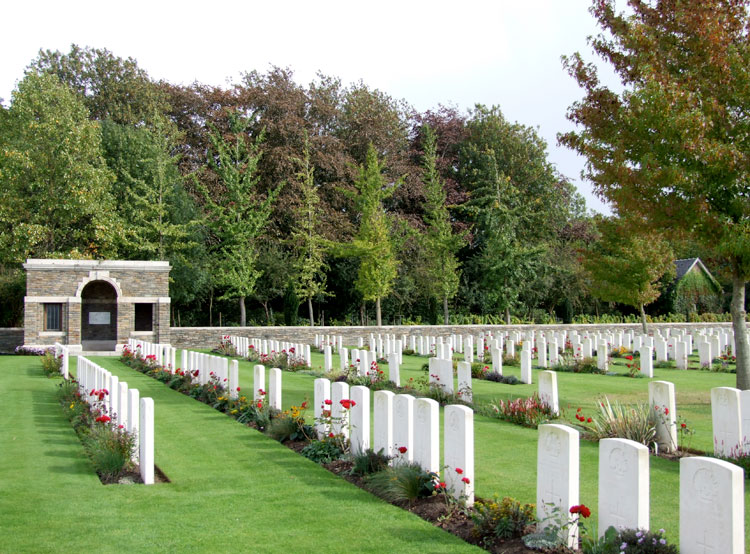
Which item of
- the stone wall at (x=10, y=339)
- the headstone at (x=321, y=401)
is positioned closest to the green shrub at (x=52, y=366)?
the stone wall at (x=10, y=339)

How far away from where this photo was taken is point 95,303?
92.7ft

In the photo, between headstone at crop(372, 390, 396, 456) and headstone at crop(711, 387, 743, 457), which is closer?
headstone at crop(372, 390, 396, 456)

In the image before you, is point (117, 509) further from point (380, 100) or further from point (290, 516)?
point (380, 100)

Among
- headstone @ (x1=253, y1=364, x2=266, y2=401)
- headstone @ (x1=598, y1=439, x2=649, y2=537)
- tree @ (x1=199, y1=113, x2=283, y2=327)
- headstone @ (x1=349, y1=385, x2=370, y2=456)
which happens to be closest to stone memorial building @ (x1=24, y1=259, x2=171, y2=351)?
tree @ (x1=199, y1=113, x2=283, y2=327)

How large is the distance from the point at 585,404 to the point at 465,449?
696 cm

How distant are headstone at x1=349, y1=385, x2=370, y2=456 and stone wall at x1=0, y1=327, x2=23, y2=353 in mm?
24568

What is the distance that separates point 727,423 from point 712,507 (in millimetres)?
4071

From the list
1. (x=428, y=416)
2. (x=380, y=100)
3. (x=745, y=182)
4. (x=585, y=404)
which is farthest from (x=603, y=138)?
(x=380, y=100)

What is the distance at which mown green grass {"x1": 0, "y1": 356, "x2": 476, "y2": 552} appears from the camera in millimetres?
5355

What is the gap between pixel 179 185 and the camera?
35.5m

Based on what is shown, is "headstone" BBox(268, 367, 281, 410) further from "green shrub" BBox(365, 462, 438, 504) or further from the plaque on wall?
the plaque on wall

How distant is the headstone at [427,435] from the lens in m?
6.35

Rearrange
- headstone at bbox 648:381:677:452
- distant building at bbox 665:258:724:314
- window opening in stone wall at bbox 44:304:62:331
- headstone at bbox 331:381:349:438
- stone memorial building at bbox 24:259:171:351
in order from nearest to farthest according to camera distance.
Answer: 1. headstone at bbox 331:381:349:438
2. headstone at bbox 648:381:677:452
3. stone memorial building at bbox 24:259:171:351
4. window opening in stone wall at bbox 44:304:62:331
5. distant building at bbox 665:258:724:314

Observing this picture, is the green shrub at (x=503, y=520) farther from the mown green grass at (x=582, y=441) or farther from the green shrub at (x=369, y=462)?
the green shrub at (x=369, y=462)
